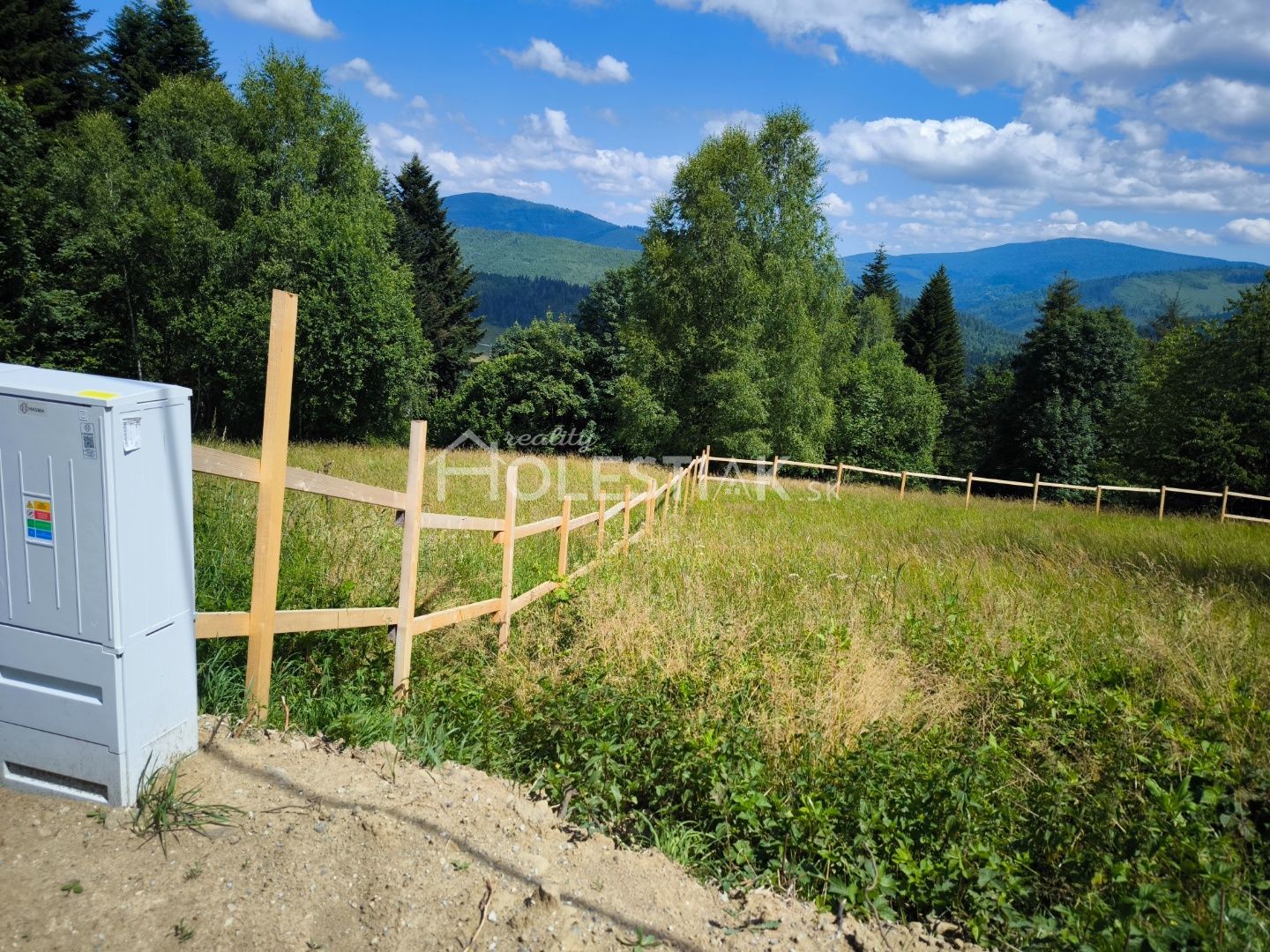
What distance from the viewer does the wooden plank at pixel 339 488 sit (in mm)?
3754

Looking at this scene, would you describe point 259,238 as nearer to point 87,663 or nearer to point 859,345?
point 87,663

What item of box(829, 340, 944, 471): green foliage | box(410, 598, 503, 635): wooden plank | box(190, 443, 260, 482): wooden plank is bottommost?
box(829, 340, 944, 471): green foliage

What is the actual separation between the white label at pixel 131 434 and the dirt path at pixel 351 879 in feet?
4.46

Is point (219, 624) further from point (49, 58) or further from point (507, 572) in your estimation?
point (49, 58)

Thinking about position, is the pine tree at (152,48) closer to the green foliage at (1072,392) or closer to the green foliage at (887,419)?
the green foliage at (887,419)

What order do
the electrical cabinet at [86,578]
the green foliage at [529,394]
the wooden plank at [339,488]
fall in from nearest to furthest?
the electrical cabinet at [86,578] → the wooden plank at [339,488] → the green foliage at [529,394]

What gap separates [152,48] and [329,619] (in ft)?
129

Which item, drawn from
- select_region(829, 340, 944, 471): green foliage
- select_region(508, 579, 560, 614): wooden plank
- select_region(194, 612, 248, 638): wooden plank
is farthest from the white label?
select_region(829, 340, 944, 471): green foliage

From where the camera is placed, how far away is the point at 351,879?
2838 millimetres

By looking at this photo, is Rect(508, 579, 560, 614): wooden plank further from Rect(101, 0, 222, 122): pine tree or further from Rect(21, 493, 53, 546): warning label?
Rect(101, 0, 222, 122): pine tree

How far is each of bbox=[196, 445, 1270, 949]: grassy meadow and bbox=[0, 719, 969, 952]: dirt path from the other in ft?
0.98

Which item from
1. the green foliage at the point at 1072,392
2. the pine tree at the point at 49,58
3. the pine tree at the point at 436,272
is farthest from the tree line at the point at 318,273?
the pine tree at the point at 436,272

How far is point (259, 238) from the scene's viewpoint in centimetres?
2739

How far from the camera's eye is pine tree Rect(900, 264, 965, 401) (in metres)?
55.8
